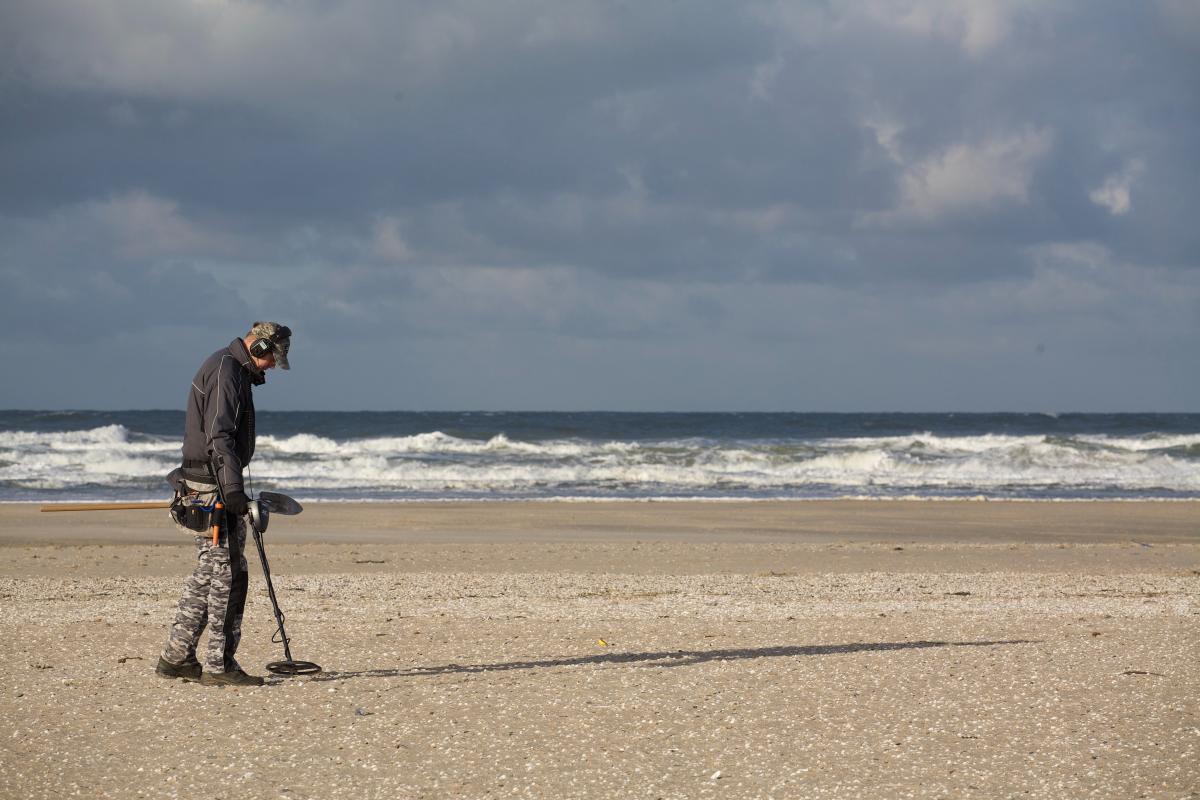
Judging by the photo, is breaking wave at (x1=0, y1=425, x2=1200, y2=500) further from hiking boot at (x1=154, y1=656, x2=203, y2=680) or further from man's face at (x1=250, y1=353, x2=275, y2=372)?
A: man's face at (x1=250, y1=353, x2=275, y2=372)

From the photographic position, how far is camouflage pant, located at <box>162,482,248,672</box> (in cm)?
600

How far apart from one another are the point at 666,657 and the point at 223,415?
3.06 metres

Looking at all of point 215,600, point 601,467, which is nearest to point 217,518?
point 215,600

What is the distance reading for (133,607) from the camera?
360 inches

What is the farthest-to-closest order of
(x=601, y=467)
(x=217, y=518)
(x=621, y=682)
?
(x=601, y=467) → (x=621, y=682) → (x=217, y=518)

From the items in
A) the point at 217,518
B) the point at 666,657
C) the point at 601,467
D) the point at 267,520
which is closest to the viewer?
the point at 267,520

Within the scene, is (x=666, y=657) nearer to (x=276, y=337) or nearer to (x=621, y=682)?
(x=621, y=682)

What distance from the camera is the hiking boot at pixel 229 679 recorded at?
20.3 ft

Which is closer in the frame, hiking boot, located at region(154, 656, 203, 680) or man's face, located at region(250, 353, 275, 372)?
man's face, located at region(250, 353, 275, 372)

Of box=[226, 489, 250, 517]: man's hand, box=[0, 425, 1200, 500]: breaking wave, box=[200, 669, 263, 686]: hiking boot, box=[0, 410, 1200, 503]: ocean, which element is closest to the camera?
box=[226, 489, 250, 517]: man's hand

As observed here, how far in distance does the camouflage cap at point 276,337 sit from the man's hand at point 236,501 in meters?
0.72

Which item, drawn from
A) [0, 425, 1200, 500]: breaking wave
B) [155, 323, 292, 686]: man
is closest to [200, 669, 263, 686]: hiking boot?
[155, 323, 292, 686]: man

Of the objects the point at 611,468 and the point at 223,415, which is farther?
the point at 611,468

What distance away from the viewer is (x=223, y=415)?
5.82m
